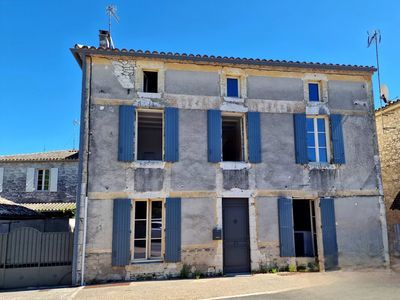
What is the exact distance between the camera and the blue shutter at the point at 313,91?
1026cm

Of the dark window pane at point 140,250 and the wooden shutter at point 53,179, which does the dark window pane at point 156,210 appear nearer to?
the dark window pane at point 140,250

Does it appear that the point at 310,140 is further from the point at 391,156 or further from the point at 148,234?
the point at 148,234

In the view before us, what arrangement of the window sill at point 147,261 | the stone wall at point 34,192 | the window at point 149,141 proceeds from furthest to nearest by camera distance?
the stone wall at point 34,192, the window at point 149,141, the window sill at point 147,261

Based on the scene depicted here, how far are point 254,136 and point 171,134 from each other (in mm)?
2449

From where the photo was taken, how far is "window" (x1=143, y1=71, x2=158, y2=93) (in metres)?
9.54

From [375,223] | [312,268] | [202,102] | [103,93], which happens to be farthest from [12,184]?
[375,223]

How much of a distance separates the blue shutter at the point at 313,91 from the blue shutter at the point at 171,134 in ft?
14.3

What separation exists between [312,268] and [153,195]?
5026 millimetres

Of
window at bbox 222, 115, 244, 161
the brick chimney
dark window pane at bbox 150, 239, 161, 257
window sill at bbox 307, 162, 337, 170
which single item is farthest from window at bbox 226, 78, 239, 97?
dark window pane at bbox 150, 239, 161, 257

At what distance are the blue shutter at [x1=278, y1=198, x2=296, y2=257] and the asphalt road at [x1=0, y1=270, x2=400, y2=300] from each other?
2.34ft

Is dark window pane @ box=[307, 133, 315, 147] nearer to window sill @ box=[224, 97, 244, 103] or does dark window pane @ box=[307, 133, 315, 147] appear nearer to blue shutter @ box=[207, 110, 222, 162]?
window sill @ box=[224, 97, 244, 103]

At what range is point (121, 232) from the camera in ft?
27.4

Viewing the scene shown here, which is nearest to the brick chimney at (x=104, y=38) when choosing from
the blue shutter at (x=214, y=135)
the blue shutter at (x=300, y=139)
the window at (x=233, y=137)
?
the blue shutter at (x=214, y=135)

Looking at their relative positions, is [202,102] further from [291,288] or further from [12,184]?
[12,184]
